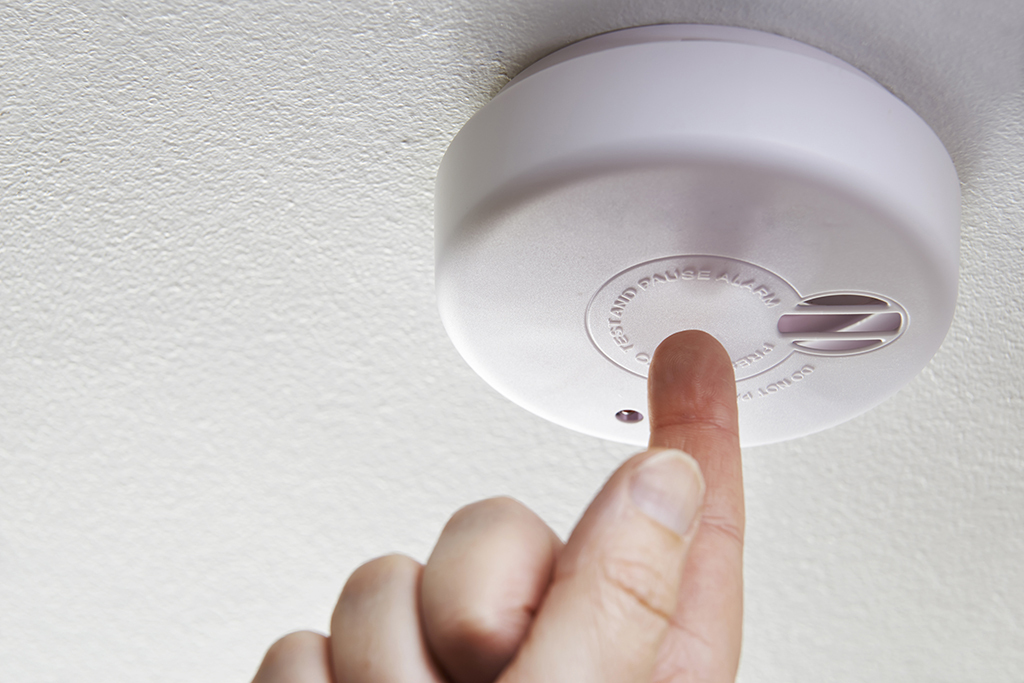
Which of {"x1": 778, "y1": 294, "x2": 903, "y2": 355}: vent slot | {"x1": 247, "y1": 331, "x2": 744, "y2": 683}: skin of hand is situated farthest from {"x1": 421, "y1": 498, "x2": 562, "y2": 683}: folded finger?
{"x1": 778, "y1": 294, "x2": 903, "y2": 355}: vent slot

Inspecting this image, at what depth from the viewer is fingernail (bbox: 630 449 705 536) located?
362mm

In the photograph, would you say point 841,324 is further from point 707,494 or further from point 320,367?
point 320,367

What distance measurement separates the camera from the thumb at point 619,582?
13.3 inches

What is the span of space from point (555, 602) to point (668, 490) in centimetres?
7

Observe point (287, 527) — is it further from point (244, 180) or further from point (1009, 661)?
point (1009, 661)

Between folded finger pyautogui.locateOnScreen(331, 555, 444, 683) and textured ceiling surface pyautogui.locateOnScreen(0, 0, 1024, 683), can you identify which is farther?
textured ceiling surface pyautogui.locateOnScreen(0, 0, 1024, 683)

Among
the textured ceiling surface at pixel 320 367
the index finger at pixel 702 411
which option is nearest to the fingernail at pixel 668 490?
the index finger at pixel 702 411

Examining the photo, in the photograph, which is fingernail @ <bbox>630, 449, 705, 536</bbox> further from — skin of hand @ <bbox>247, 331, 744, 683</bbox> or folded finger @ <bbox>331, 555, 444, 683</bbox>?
folded finger @ <bbox>331, 555, 444, 683</bbox>

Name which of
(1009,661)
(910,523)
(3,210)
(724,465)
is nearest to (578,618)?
(724,465)

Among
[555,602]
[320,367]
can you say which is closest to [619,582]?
[555,602]

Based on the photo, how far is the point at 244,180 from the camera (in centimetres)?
60

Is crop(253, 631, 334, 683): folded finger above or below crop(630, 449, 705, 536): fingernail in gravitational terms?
below

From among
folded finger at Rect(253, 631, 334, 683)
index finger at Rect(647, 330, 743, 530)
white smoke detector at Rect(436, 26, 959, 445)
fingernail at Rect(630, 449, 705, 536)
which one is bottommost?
folded finger at Rect(253, 631, 334, 683)

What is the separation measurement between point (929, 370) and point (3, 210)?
71cm
